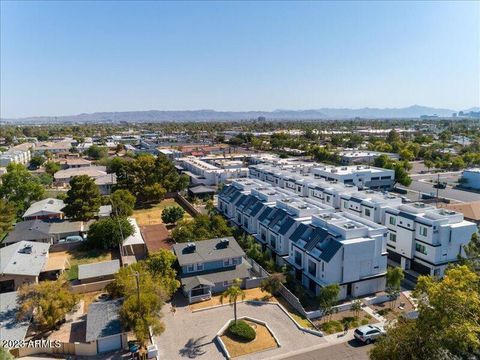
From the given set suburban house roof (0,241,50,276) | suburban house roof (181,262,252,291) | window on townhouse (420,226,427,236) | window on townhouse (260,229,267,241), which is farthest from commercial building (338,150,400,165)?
suburban house roof (0,241,50,276)

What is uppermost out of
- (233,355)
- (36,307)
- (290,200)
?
(290,200)

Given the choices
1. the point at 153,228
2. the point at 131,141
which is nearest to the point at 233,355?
the point at 153,228

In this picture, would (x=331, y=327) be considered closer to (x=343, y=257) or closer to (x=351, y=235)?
(x=343, y=257)

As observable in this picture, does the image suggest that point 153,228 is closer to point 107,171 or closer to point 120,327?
point 120,327

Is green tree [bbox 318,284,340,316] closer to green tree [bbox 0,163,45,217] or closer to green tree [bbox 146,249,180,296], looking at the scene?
green tree [bbox 146,249,180,296]

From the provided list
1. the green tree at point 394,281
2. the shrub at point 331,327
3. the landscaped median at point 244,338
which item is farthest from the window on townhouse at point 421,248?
the landscaped median at point 244,338

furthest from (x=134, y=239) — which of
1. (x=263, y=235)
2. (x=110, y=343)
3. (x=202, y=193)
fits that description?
(x=202, y=193)

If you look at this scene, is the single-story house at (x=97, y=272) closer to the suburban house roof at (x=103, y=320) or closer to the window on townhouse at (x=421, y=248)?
the suburban house roof at (x=103, y=320)
